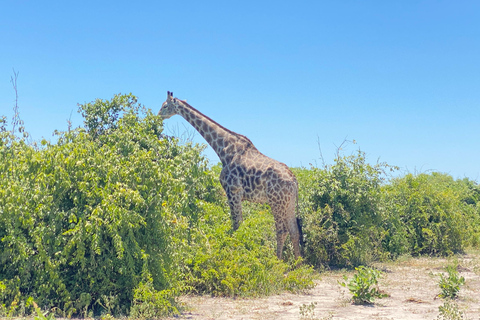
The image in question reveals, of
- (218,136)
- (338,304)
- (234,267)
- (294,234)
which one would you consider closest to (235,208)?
(294,234)

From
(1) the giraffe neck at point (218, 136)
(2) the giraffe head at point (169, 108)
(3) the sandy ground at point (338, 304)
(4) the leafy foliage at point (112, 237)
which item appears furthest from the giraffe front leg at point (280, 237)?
(2) the giraffe head at point (169, 108)

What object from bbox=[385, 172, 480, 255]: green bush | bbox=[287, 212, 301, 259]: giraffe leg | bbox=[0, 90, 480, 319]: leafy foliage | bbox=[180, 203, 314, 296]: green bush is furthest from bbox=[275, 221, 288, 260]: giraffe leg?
bbox=[385, 172, 480, 255]: green bush

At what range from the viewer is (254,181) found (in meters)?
12.7

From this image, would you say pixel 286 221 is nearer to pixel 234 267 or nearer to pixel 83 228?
pixel 234 267

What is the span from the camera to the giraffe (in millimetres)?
12602

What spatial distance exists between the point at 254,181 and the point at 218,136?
1.53 metres

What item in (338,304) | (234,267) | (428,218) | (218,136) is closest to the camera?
(338,304)

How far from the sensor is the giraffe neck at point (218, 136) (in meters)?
13.1

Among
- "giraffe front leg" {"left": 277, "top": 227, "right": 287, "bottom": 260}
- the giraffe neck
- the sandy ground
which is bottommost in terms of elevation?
the sandy ground

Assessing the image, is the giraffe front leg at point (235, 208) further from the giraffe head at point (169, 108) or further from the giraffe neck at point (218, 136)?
the giraffe head at point (169, 108)

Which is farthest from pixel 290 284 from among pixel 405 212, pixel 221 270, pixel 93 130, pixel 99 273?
pixel 405 212

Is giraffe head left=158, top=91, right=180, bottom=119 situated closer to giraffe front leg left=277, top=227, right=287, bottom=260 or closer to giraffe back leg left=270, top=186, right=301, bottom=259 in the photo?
giraffe back leg left=270, top=186, right=301, bottom=259

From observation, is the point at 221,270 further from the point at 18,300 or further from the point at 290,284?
the point at 18,300

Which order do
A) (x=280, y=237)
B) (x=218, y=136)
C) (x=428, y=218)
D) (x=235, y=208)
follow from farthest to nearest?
(x=428, y=218)
(x=218, y=136)
(x=280, y=237)
(x=235, y=208)
